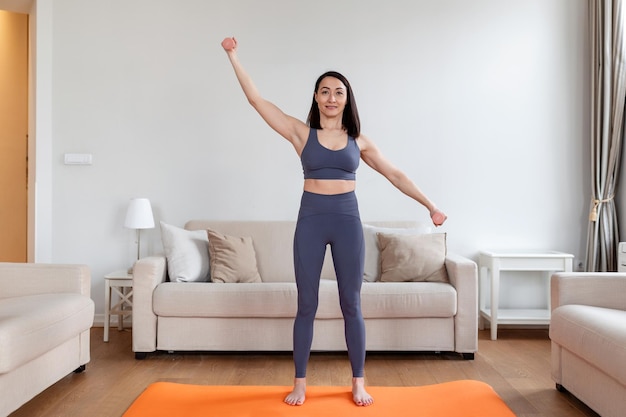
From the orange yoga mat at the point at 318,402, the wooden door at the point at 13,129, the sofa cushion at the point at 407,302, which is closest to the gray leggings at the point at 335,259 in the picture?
the orange yoga mat at the point at 318,402

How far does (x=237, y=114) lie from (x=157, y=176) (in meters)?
0.78

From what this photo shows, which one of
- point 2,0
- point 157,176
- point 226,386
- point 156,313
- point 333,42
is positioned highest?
point 2,0

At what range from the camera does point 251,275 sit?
3.83 meters

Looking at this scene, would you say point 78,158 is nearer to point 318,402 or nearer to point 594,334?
point 318,402

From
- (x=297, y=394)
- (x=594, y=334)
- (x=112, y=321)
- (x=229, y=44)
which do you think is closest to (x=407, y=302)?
(x=297, y=394)

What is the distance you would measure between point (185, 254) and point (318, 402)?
1.58 metres

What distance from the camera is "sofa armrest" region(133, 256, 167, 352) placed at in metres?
3.50

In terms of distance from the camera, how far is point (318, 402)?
2607 mm

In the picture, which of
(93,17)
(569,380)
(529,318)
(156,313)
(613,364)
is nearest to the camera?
(613,364)

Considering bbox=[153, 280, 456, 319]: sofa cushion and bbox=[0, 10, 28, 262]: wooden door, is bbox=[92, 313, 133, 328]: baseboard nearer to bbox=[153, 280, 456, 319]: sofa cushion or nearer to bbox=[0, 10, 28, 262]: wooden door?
bbox=[153, 280, 456, 319]: sofa cushion

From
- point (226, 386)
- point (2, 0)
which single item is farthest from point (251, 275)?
point (2, 0)

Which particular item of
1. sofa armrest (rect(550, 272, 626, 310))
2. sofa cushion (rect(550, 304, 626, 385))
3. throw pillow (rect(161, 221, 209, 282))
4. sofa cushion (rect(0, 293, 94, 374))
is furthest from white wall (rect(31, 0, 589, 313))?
sofa cushion (rect(550, 304, 626, 385))

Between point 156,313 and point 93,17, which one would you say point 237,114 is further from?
point 156,313

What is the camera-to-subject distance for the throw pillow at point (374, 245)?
3.96 m
